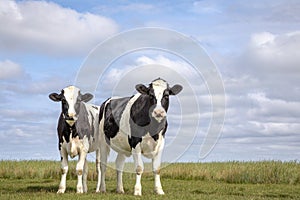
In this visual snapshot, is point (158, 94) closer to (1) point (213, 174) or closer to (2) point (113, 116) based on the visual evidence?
(2) point (113, 116)

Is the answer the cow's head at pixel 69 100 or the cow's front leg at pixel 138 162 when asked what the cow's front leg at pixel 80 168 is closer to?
the cow's head at pixel 69 100

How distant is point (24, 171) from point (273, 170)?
12220 millimetres

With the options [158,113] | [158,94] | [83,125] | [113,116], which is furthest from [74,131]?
[158,113]

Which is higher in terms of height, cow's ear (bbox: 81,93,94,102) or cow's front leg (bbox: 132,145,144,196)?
cow's ear (bbox: 81,93,94,102)

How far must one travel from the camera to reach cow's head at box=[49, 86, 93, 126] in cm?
1462

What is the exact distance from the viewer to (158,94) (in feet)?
45.2

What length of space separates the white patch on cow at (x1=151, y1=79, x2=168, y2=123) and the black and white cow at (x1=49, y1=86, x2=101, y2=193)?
250 centimetres

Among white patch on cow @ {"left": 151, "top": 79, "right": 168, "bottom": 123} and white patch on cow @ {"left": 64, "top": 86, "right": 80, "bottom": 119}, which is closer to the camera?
white patch on cow @ {"left": 151, "top": 79, "right": 168, "bottom": 123}

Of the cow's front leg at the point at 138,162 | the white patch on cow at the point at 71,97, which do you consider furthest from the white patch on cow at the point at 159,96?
the white patch on cow at the point at 71,97

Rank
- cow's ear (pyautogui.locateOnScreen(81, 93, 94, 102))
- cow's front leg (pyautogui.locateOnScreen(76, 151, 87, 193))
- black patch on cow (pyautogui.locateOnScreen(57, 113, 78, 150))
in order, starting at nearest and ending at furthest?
cow's front leg (pyautogui.locateOnScreen(76, 151, 87, 193)) → black patch on cow (pyautogui.locateOnScreen(57, 113, 78, 150)) → cow's ear (pyautogui.locateOnScreen(81, 93, 94, 102))

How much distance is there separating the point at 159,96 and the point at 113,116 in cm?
261

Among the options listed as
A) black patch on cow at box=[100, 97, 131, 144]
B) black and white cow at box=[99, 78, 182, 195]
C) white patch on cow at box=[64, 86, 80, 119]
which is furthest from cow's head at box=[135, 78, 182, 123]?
white patch on cow at box=[64, 86, 80, 119]

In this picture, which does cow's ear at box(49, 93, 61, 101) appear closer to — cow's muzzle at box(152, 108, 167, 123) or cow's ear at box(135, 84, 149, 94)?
cow's ear at box(135, 84, 149, 94)

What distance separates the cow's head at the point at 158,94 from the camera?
1341cm
